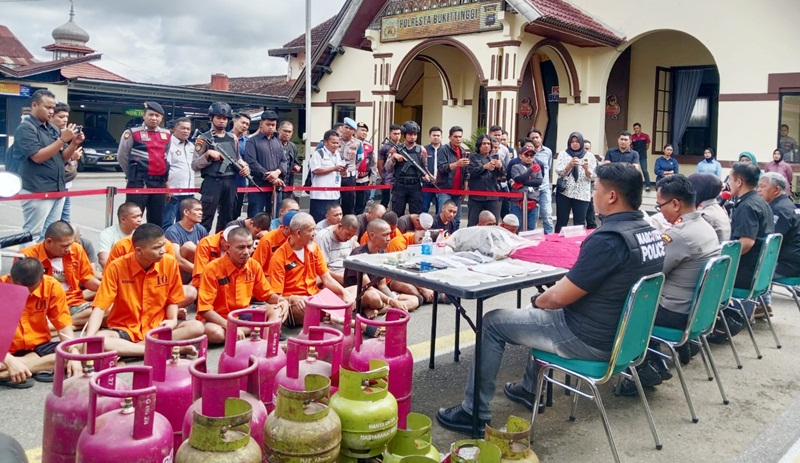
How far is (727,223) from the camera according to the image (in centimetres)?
568

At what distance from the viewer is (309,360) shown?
3215 millimetres

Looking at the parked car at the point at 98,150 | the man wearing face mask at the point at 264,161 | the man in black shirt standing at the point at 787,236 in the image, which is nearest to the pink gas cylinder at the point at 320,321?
the man in black shirt standing at the point at 787,236

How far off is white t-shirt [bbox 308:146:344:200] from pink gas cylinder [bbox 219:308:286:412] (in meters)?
5.86

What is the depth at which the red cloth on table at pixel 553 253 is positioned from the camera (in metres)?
4.77

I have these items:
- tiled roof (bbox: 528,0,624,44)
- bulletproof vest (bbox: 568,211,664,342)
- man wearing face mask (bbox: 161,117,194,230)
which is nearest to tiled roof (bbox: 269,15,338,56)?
tiled roof (bbox: 528,0,624,44)

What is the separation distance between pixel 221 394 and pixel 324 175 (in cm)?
682

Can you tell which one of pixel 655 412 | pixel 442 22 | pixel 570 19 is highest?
pixel 442 22

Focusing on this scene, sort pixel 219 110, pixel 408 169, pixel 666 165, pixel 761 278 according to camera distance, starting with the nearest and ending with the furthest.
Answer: pixel 761 278 → pixel 219 110 → pixel 408 169 → pixel 666 165

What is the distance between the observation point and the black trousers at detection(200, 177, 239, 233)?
320 inches

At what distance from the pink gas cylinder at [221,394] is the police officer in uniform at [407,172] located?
7057mm

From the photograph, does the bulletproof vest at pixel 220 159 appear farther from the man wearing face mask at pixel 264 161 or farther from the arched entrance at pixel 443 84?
the arched entrance at pixel 443 84

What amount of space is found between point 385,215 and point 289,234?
151cm

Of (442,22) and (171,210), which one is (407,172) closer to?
(171,210)

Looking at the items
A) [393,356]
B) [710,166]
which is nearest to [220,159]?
[393,356]
